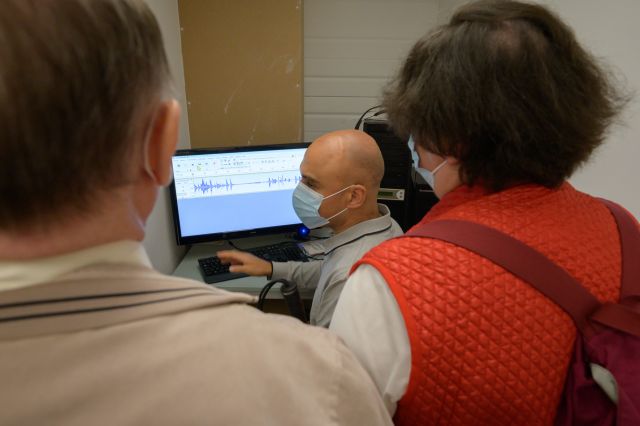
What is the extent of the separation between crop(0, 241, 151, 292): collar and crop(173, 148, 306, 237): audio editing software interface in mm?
1371

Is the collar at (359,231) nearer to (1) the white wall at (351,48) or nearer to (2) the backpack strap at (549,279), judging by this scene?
(1) the white wall at (351,48)

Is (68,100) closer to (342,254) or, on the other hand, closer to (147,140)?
(147,140)

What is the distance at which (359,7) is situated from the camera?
198 cm

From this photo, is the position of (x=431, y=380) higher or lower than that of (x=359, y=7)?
lower

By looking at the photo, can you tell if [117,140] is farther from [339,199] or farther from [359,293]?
[339,199]

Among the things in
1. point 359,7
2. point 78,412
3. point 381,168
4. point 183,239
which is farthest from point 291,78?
point 78,412

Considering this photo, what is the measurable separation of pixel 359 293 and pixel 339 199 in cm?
78

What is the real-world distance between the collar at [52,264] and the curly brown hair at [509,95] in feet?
1.81

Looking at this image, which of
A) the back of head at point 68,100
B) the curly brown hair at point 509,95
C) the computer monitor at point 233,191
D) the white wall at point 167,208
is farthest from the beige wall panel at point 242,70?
the back of head at point 68,100

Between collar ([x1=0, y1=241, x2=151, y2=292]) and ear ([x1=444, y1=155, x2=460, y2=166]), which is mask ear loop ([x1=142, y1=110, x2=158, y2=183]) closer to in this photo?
collar ([x1=0, y1=241, x2=151, y2=292])

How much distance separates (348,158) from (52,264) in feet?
3.70

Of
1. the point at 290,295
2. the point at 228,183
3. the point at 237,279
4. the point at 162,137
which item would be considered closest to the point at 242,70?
the point at 228,183

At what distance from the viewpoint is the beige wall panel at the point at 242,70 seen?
184cm

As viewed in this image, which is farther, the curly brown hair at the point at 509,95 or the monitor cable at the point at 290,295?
the monitor cable at the point at 290,295
